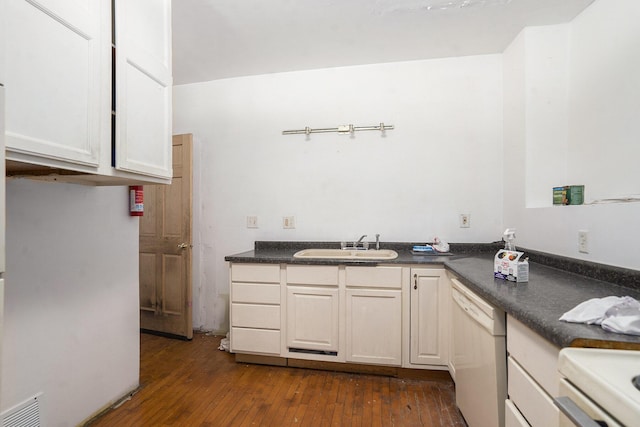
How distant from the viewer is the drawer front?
961 mm

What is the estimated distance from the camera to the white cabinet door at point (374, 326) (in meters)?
2.02

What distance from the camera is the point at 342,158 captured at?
2588 mm

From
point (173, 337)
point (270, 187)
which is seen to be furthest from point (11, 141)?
point (173, 337)

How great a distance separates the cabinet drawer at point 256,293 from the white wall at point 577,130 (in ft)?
6.17

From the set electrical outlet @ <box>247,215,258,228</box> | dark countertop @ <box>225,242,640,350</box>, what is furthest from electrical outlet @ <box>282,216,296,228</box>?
dark countertop @ <box>225,242,640,350</box>

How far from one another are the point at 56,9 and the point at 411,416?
2.47m

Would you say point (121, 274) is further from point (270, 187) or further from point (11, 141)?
point (270, 187)

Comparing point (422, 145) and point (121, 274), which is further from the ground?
point (422, 145)

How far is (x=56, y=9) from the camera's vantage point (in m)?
1.01

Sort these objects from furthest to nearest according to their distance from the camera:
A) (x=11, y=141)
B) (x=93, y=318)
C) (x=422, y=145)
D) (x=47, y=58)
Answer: (x=422, y=145) → (x=93, y=318) → (x=47, y=58) → (x=11, y=141)

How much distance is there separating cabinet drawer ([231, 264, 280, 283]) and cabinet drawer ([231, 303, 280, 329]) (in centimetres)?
20

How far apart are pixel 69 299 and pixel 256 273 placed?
1081 mm

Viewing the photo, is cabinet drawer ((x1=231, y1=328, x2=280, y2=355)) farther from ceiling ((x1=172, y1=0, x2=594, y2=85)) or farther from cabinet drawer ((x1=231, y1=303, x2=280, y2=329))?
ceiling ((x1=172, y1=0, x2=594, y2=85))

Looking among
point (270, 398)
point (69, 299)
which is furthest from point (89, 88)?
point (270, 398)
